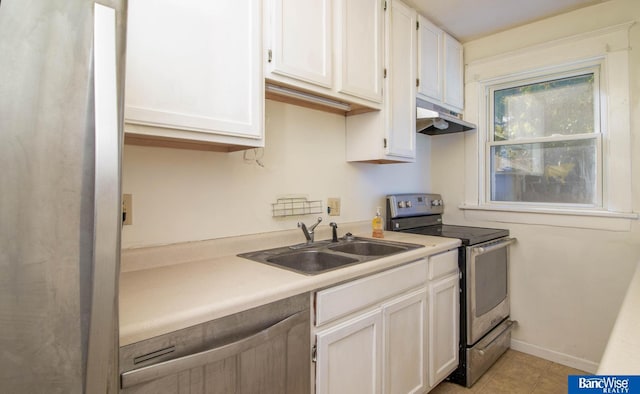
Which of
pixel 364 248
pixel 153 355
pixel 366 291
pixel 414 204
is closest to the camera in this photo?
pixel 153 355

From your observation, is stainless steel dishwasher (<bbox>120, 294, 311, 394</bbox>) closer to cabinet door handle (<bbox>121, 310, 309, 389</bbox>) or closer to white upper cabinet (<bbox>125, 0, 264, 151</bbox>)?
cabinet door handle (<bbox>121, 310, 309, 389</bbox>)

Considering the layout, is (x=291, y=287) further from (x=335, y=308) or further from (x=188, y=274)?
(x=188, y=274)

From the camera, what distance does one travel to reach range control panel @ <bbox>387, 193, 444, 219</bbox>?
2.44 meters

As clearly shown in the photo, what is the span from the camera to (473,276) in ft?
6.85

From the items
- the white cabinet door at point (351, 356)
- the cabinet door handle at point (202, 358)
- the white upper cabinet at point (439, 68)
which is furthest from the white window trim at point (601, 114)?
the cabinet door handle at point (202, 358)

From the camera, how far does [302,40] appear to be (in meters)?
1.54

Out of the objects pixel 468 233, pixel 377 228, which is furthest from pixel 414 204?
pixel 377 228

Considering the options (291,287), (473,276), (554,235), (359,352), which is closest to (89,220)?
(291,287)

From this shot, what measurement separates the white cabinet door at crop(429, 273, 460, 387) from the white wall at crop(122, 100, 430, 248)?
703 millimetres

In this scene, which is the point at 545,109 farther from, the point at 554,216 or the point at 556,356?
the point at 556,356

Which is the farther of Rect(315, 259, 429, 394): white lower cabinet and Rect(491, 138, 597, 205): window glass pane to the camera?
→ Rect(491, 138, 597, 205): window glass pane

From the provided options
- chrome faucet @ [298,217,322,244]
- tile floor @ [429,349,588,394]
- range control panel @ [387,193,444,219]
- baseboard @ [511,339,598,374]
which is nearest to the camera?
chrome faucet @ [298,217,322,244]

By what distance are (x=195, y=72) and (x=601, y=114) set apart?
261 cm

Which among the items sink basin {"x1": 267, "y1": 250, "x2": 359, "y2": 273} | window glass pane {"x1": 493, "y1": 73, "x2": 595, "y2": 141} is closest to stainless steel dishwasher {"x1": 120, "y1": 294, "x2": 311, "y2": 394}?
sink basin {"x1": 267, "y1": 250, "x2": 359, "y2": 273}
